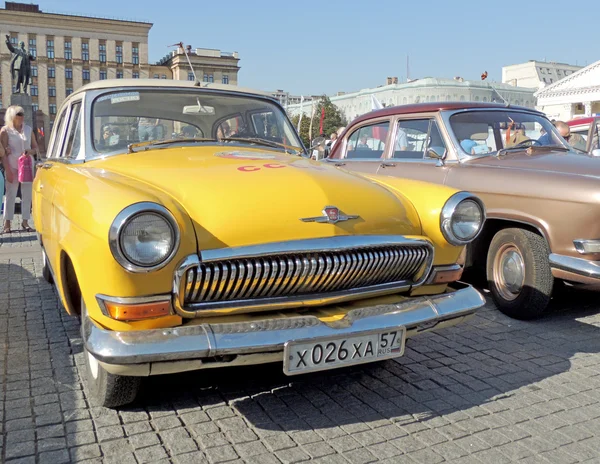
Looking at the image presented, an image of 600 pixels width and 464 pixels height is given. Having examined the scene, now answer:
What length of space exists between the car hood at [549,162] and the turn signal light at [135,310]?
330cm

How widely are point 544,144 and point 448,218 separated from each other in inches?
112

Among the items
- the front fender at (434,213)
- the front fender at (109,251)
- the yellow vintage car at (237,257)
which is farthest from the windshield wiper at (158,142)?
the front fender at (434,213)

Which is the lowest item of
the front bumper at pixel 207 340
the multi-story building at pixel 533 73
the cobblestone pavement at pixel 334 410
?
the cobblestone pavement at pixel 334 410

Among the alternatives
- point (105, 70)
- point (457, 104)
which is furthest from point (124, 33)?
point (457, 104)

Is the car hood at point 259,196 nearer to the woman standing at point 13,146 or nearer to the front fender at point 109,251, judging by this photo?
the front fender at point 109,251

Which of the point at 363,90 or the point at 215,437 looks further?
the point at 363,90

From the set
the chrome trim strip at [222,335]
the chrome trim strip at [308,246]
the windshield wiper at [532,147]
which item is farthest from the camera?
the windshield wiper at [532,147]

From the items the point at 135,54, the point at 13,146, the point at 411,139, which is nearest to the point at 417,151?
the point at 411,139

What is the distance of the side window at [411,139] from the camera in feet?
18.4

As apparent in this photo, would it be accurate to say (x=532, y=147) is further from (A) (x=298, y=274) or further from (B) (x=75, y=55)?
(B) (x=75, y=55)

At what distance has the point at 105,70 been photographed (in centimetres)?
9069

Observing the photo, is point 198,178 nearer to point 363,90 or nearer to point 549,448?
point 549,448

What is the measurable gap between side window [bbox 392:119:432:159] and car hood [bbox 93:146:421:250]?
7.33 ft

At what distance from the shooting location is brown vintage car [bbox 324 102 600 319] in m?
4.19
